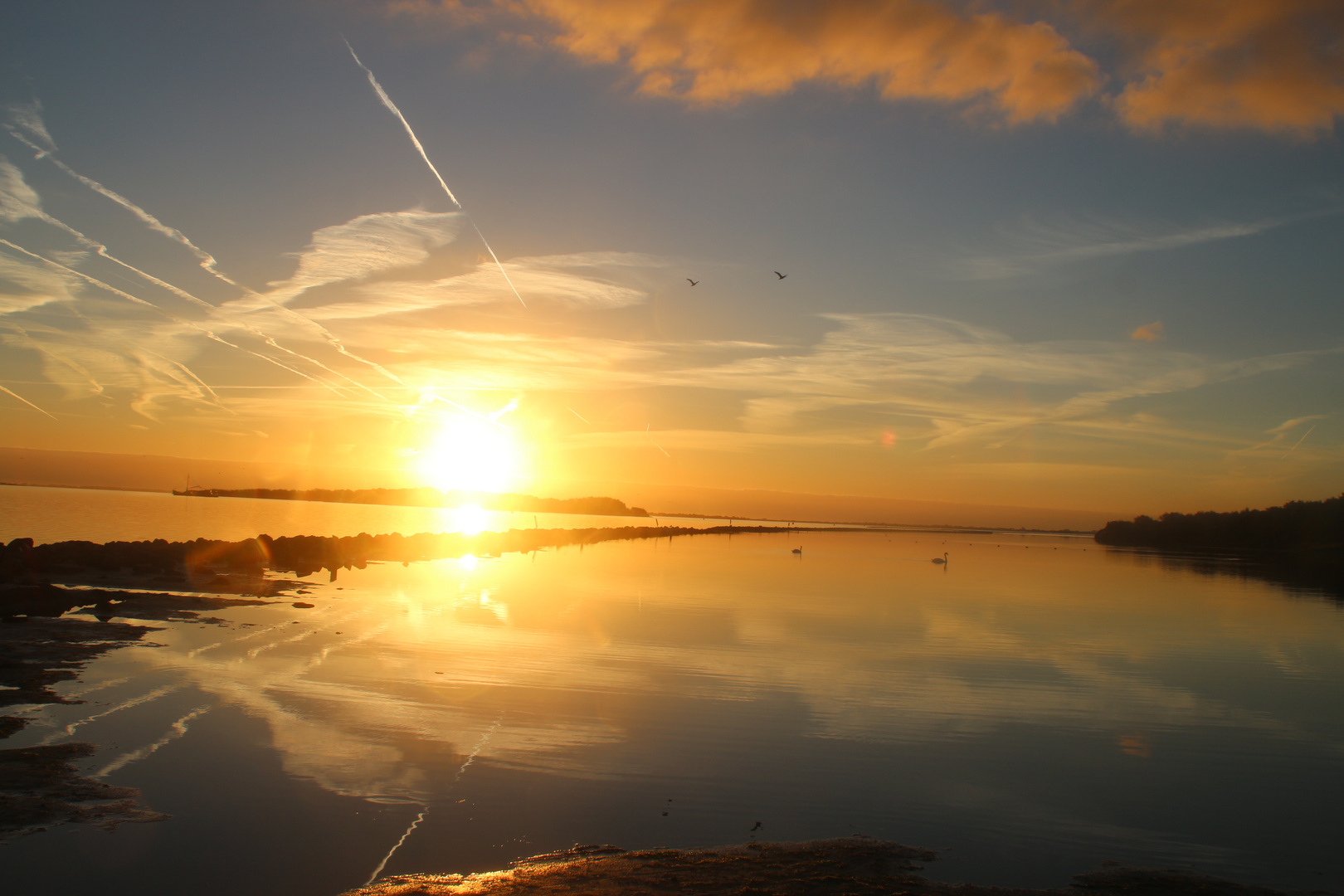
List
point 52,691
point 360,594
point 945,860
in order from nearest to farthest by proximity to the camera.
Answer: point 945,860, point 52,691, point 360,594

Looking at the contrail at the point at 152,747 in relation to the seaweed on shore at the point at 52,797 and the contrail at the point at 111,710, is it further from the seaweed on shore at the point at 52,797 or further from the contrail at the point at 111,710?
the contrail at the point at 111,710

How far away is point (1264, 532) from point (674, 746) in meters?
147

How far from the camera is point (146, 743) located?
960 cm

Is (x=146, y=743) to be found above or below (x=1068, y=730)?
above

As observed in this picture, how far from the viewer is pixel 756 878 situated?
260 inches

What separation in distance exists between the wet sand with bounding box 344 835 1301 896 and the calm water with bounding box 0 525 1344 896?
33 cm

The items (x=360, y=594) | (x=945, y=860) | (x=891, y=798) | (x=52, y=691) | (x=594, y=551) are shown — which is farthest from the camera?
(x=594, y=551)

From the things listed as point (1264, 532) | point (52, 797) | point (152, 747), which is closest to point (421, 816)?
point (52, 797)

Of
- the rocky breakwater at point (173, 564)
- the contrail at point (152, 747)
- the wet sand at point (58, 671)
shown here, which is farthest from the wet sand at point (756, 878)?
the rocky breakwater at point (173, 564)

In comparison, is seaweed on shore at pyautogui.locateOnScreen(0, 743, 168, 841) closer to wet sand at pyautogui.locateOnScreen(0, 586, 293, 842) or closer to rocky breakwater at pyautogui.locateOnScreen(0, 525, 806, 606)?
wet sand at pyautogui.locateOnScreen(0, 586, 293, 842)

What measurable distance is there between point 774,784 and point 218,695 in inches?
340

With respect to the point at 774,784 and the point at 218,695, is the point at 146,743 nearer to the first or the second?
the point at 218,695

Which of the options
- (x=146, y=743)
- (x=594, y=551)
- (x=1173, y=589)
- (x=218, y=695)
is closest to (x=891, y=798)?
(x=146, y=743)

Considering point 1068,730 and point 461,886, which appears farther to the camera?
point 1068,730
